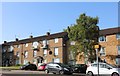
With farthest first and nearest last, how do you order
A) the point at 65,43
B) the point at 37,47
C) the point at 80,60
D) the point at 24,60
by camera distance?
the point at 24,60 < the point at 37,47 < the point at 65,43 < the point at 80,60

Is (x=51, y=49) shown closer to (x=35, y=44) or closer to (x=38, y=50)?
(x=38, y=50)

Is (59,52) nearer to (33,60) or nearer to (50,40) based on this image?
(50,40)

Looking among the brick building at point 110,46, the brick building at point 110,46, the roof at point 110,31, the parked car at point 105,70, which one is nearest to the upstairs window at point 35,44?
the roof at point 110,31

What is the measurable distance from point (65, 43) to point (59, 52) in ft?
8.19

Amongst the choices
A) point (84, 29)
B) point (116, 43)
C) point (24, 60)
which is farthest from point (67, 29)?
point (24, 60)

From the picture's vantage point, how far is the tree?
5250 cm

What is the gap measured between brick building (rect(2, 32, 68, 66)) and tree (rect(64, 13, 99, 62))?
51.6ft

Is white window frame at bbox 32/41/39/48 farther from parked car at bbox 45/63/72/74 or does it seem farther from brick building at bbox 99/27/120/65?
parked car at bbox 45/63/72/74

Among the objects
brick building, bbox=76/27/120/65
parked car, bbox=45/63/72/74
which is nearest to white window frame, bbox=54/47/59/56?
brick building, bbox=76/27/120/65

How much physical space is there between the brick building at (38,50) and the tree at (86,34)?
15739mm

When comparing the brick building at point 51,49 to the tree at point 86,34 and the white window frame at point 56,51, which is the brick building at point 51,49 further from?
the tree at point 86,34

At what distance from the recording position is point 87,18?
5256 centimetres

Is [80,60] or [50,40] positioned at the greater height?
[50,40]

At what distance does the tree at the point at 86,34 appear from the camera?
52500 mm
